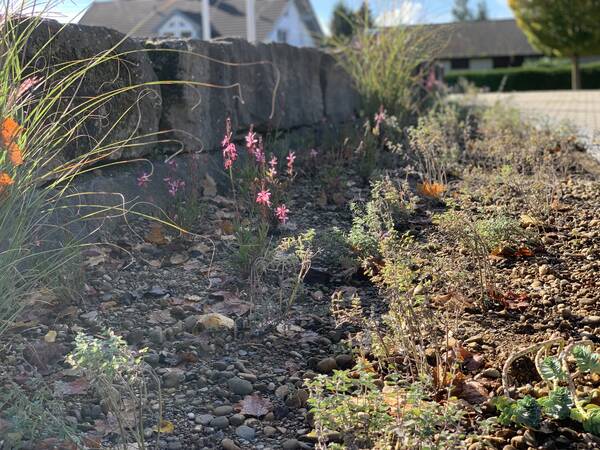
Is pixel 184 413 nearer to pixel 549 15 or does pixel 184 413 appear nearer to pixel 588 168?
pixel 588 168

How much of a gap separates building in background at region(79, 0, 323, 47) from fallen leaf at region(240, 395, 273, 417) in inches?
1090

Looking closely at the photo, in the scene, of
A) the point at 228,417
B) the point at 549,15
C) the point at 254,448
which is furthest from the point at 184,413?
the point at 549,15

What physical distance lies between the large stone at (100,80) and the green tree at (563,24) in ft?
72.4

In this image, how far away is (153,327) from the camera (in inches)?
113

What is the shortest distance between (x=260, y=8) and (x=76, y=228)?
29.8 meters

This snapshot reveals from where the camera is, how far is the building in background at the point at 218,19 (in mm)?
30703

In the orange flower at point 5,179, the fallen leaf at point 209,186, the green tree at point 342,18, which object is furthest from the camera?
the green tree at point 342,18

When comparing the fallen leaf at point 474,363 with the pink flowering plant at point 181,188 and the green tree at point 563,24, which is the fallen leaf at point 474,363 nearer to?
the pink flowering plant at point 181,188

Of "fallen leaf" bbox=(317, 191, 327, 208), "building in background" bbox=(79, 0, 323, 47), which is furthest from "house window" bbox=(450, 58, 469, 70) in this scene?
"fallen leaf" bbox=(317, 191, 327, 208)

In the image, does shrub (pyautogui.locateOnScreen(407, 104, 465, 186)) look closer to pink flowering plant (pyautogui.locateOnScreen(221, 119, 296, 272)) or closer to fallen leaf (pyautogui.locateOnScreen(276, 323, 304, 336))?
pink flowering plant (pyautogui.locateOnScreen(221, 119, 296, 272))

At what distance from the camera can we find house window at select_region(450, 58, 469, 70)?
5012 centimetres

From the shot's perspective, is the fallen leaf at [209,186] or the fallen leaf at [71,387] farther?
the fallen leaf at [209,186]

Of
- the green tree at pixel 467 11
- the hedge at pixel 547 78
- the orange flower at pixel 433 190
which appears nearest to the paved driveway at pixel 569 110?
the orange flower at pixel 433 190

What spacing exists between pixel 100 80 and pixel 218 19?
29233 mm
